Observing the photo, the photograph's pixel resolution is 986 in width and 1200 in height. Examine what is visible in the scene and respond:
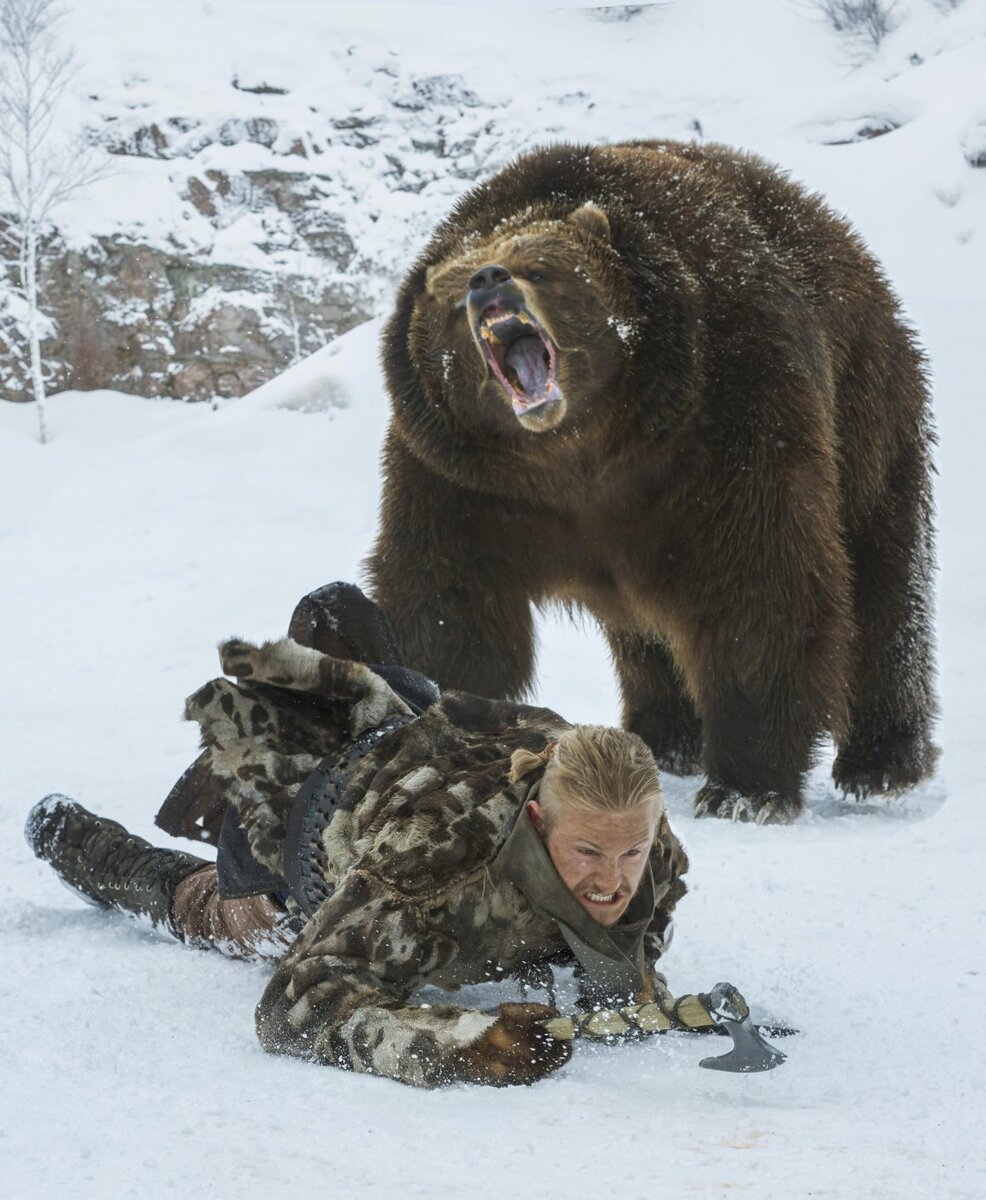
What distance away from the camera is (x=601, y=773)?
7.51 ft

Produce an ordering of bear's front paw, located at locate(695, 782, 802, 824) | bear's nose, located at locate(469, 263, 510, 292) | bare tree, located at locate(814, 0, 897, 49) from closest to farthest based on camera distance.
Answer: bear's nose, located at locate(469, 263, 510, 292) → bear's front paw, located at locate(695, 782, 802, 824) → bare tree, located at locate(814, 0, 897, 49)

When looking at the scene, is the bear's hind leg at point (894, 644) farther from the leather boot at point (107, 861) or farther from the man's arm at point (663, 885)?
the leather boot at point (107, 861)

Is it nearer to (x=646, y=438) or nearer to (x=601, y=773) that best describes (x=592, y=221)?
(x=646, y=438)

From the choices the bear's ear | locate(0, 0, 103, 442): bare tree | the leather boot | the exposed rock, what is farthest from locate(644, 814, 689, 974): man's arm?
the exposed rock

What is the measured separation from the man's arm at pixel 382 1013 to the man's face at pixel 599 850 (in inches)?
8.2

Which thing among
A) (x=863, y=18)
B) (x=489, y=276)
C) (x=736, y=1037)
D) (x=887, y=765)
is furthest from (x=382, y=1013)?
(x=863, y=18)

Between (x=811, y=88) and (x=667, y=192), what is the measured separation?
19918 mm

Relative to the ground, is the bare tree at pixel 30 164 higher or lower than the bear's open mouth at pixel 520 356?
lower

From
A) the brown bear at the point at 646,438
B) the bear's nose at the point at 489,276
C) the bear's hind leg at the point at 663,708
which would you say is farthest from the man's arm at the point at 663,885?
the bear's hind leg at the point at 663,708

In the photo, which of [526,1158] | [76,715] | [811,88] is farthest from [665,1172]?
[811,88]

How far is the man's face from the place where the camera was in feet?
7.58

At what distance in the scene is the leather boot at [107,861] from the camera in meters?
3.24

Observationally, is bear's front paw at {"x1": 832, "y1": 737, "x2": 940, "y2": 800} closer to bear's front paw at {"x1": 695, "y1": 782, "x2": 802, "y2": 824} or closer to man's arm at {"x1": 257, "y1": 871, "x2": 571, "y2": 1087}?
bear's front paw at {"x1": 695, "y1": 782, "x2": 802, "y2": 824}

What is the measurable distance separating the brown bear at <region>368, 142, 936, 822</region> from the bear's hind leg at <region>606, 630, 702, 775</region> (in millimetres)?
742
